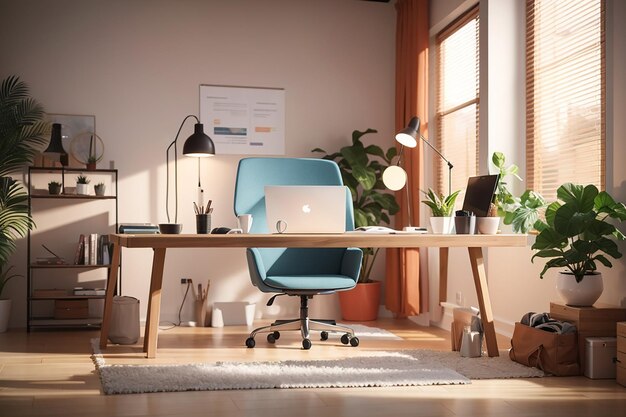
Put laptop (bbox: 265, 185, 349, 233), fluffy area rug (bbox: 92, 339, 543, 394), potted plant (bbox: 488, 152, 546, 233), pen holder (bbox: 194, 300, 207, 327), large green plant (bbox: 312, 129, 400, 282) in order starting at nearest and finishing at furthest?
fluffy area rug (bbox: 92, 339, 543, 394), laptop (bbox: 265, 185, 349, 233), potted plant (bbox: 488, 152, 546, 233), pen holder (bbox: 194, 300, 207, 327), large green plant (bbox: 312, 129, 400, 282)

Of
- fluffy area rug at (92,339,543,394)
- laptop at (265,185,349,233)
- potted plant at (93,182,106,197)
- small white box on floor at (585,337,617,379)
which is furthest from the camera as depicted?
potted plant at (93,182,106,197)

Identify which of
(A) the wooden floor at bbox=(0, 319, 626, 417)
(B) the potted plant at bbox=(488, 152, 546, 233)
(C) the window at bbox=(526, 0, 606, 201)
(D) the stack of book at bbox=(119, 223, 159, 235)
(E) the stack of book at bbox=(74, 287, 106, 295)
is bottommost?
(A) the wooden floor at bbox=(0, 319, 626, 417)

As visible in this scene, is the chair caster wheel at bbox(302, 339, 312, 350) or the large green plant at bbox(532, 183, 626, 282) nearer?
the large green plant at bbox(532, 183, 626, 282)

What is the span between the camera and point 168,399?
2.98 m

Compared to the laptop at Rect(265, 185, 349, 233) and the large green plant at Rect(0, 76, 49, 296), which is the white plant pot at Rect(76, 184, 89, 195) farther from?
the laptop at Rect(265, 185, 349, 233)

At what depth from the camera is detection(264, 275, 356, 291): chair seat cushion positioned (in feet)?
13.5

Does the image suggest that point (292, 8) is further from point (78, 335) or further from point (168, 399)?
point (168, 399)

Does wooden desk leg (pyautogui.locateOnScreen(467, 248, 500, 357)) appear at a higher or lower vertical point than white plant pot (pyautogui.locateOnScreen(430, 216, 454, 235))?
lower

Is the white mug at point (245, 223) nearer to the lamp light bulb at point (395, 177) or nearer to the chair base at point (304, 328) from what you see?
the chair base at point (304, 328)

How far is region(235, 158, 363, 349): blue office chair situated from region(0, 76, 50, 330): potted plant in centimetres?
169

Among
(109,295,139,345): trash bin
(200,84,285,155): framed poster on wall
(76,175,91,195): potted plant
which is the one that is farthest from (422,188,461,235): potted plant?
(76,175,91,195): potted plant

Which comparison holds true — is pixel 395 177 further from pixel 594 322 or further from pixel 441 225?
pixel 594 322

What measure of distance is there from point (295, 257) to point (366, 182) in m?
1.14

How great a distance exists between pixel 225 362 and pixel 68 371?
75 cm
